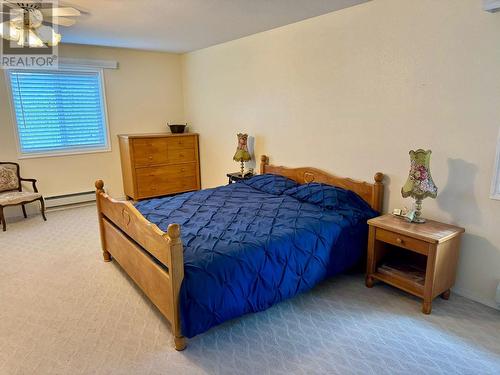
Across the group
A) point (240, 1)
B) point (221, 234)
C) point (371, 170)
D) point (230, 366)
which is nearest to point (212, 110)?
point (240, 1)

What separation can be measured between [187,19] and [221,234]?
2.26 metres

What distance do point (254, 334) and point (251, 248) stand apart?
551 millimetres

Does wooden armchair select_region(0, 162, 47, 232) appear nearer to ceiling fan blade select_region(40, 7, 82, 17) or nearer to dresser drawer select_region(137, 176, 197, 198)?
dresser drawer select_region(137, 176, 197, 198)

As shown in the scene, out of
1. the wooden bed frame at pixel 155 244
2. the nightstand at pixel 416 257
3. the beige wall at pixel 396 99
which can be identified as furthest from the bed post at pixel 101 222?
the nightstand at pixel 416 257

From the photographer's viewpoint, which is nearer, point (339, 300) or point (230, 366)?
point (230, 366)

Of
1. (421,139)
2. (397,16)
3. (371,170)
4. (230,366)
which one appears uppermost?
(397,16)

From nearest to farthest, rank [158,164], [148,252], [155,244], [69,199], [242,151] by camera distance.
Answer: [155,244] → [148,252] → [242,151] → [69,199] → [158,164]

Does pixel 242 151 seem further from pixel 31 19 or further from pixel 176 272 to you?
pixel 176 272

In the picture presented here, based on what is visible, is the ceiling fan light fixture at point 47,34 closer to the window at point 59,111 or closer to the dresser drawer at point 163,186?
the window at point 59,111

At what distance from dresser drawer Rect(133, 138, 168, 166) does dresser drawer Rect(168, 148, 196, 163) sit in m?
0.08

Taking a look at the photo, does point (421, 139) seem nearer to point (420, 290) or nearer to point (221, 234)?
point (420, 290)

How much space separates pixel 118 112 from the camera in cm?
526

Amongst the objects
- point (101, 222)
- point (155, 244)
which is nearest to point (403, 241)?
point (155, 244)

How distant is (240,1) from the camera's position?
2.81 meters
